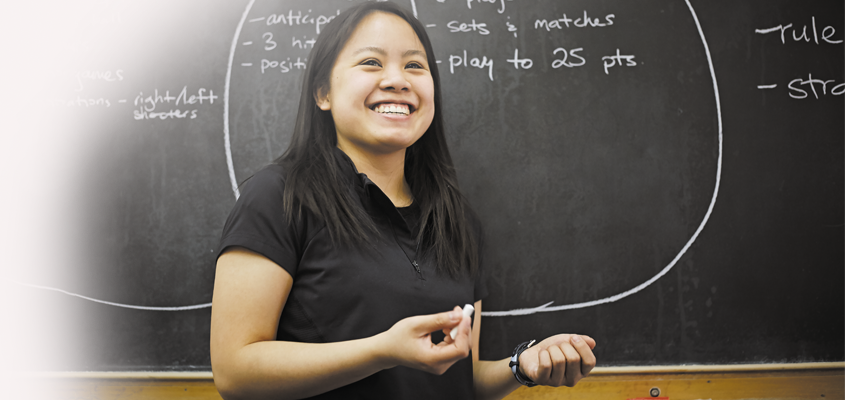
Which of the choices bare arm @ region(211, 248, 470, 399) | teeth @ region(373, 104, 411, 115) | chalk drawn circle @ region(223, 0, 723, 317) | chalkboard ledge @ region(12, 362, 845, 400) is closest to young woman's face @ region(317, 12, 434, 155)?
teeth @ region(373, 104, 411, 115)

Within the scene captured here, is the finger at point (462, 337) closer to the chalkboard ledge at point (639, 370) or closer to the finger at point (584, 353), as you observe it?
the finger at point (584, 353)

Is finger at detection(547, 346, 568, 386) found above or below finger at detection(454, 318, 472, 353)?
below

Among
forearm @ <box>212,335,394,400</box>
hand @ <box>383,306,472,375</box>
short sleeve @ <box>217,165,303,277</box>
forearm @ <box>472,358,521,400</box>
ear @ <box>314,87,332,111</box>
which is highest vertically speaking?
ear @ <box>314,87,332,111</box>

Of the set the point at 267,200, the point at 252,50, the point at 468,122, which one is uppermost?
the point at 252,50

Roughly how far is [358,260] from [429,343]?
0.23 metres

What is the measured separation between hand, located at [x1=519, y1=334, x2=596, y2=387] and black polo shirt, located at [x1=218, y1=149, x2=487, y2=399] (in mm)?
187

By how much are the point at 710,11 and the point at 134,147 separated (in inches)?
62.0

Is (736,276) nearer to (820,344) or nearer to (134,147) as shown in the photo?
(820,344)

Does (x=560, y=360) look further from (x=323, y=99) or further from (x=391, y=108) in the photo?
(x=323, y=99)

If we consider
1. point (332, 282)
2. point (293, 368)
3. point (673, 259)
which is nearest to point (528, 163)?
point (673, 259)

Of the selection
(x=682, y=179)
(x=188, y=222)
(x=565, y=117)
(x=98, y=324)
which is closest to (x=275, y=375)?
(x=188, y=222)

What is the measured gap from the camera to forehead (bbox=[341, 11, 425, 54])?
2.90 feet

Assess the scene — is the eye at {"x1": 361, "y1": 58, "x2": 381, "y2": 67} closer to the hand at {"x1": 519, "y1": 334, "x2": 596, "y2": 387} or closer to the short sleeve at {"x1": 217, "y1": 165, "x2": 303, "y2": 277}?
the short sleeve at {"x1": 217, "y1": 165, "x2": 303, "y2": 277}

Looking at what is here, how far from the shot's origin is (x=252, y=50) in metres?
1.27
